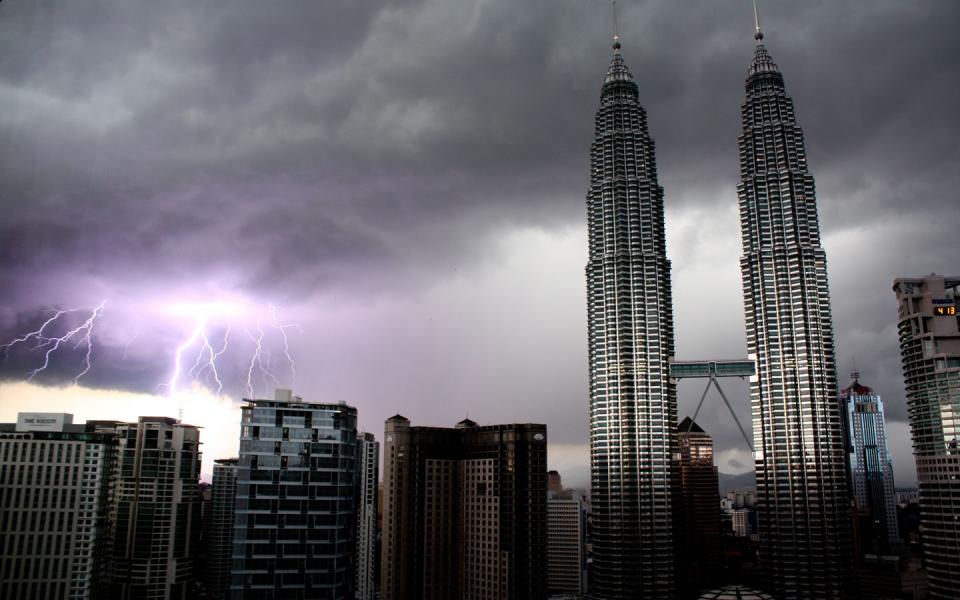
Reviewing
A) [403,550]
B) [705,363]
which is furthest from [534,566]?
[705,363]

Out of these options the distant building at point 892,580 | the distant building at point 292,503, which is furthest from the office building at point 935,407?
the distant building at point 292,503

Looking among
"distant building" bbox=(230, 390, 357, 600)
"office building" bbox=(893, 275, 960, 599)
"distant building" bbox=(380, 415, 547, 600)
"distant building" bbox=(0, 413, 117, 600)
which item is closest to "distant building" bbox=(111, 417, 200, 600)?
"distant building" bbox=(380, 415, 547, 600)

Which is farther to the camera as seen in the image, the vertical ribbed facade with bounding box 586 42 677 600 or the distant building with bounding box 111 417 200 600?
the distant building with bounding box 111 417 200 600

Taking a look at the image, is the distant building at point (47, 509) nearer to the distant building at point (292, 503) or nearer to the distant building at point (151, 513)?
the distant building at point (292, 503)

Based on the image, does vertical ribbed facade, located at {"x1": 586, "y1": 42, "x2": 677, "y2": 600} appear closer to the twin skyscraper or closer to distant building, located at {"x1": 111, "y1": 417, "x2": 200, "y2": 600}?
the twin skyscraper

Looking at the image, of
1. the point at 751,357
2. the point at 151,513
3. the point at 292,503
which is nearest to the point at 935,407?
the point at 751,357

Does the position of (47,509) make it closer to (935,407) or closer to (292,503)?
(292,503)
